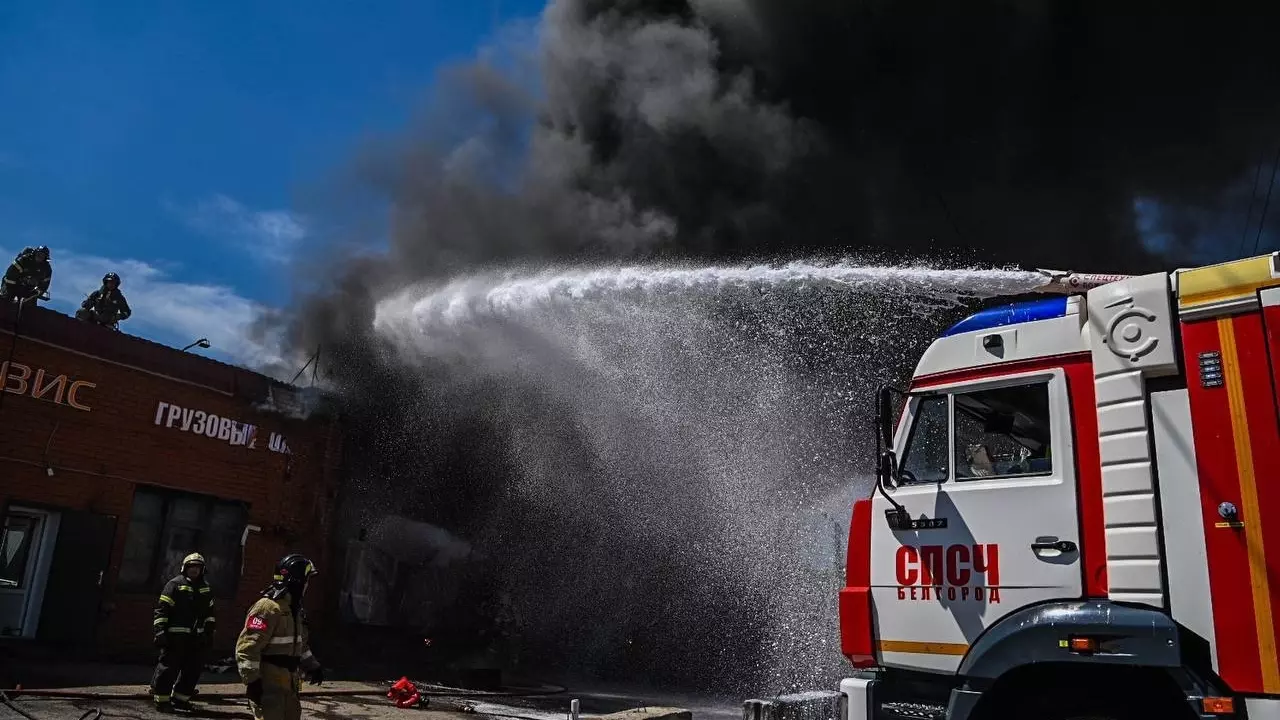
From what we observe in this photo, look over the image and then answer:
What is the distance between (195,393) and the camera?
13.0 m

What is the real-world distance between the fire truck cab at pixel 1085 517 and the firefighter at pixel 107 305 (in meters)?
26.9

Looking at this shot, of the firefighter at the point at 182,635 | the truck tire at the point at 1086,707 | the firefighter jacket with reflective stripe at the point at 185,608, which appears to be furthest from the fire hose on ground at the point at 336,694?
the truck tire at the point at 1086,707

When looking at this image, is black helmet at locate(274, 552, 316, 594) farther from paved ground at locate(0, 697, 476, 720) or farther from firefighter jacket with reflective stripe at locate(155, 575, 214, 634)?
firefighter jacket with reflective stripe at locate(155, 575, 214, 634)

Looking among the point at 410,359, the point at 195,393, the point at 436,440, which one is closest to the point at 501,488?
the point at 436,440

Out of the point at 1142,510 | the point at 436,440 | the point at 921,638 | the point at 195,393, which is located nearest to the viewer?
the point at 1142,510

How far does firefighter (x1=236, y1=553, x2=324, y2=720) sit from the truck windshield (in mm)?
3794

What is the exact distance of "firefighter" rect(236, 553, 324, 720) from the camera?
495cm

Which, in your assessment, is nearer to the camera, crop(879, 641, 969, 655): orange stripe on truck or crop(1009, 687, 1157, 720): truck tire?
crop(1009, 687, 1157, 720): truck tire

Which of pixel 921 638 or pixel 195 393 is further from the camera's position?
pixel 195 393

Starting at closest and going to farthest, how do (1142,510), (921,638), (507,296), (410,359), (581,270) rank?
1. (1142,510)
2. (921,638)
3. (507,296)
4. (581,270)
5. (410,359)

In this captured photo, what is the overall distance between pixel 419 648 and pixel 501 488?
407cm

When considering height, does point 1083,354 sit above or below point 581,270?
below

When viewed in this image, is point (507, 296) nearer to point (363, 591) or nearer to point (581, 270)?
point (581, 270)

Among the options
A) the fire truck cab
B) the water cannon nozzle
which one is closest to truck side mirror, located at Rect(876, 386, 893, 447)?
the fire truck cab
